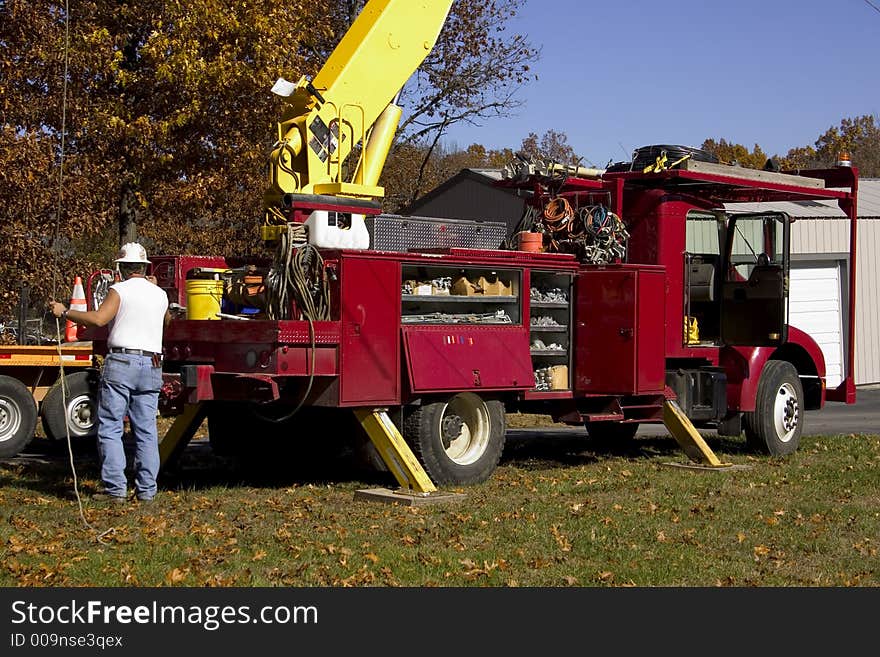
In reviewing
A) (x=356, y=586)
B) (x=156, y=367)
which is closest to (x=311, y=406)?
(x=156, y=367)

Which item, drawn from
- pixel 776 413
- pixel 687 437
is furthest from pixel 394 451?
pixel 776 413

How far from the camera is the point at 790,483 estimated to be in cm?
1222

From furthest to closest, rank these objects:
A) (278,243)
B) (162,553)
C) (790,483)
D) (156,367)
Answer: (790,483) < (278,243) < (156,367) < (162,553)

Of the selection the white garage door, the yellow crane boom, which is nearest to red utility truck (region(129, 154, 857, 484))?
the yellow crane boom

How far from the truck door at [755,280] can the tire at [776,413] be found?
1.30ft

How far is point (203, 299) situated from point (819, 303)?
829 inches

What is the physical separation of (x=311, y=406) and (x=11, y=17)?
34.8ft

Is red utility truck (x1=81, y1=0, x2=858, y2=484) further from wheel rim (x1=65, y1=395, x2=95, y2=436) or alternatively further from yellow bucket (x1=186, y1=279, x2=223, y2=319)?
Result: wheel rim (x1=65, y1=395, x2=95, y2=436)

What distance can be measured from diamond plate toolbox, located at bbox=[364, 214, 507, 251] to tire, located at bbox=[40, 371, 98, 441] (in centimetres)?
443

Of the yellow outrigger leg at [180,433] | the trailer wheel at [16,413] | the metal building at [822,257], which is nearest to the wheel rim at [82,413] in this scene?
the trailer wheel at [16,413]

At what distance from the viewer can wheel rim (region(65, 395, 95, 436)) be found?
14914 millimetres

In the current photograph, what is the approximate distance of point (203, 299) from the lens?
36.1ft

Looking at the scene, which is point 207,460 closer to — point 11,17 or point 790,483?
point 790,483

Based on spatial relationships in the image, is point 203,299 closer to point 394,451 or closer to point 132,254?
point 132,254
